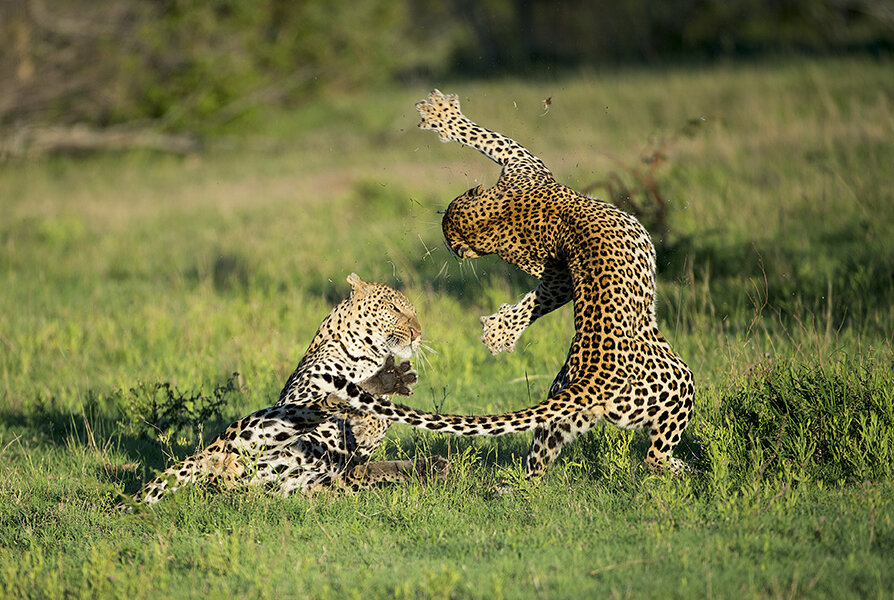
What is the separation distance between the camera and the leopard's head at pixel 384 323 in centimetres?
649

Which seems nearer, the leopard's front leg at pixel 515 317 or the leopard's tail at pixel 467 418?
the leopard's tail at pixel 467 418

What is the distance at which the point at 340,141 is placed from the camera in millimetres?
26688

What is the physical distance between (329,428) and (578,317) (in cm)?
170

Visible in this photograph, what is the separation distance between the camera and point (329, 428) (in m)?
6.38

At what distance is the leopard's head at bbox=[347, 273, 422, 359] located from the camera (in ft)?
21.3

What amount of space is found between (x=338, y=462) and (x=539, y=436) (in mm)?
1295

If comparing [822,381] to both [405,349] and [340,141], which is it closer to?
[405,349]

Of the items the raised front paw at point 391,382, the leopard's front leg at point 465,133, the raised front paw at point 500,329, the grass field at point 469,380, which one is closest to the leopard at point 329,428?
the raised front paw at point 391,382

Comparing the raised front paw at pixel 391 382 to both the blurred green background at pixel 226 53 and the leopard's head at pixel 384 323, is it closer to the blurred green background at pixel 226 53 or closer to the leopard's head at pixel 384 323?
the leopard's head at pixel 384 323

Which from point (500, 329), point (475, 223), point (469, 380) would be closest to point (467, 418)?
point (500, 329)

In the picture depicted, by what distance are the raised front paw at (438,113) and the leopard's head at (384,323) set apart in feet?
4.17

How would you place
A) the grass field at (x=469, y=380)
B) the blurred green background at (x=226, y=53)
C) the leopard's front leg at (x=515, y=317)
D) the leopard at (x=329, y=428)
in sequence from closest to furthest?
the grass field at (x=469, y=380) < the leopard at (x=329, y=428) < the leopard's front leg at (x=515, y=317) < the blurred green background at (x=226, y=53)

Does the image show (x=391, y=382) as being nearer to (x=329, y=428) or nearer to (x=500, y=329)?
(x=329, y=428)

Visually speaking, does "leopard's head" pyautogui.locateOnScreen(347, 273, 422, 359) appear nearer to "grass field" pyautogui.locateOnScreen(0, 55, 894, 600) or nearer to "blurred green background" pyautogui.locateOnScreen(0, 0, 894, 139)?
"grass field" pyautogui.locateOnScreen(0, 55, 894, 600)
